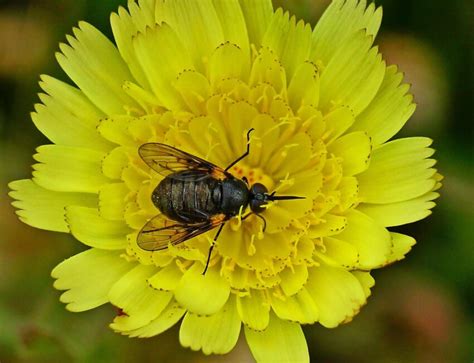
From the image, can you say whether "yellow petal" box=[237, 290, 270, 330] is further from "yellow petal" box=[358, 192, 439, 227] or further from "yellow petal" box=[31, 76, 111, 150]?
"yellow petal" box=[31, 76, 111, 150]

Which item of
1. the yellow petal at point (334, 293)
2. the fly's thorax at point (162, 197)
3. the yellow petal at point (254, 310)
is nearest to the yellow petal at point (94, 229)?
the fly's thorax at point (162, 197)

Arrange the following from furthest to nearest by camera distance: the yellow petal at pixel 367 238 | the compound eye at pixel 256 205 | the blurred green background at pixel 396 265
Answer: the blurred green background at pixel 396 265, the compound eye at pixel 256 205, the yellow petal at pixel 367 238

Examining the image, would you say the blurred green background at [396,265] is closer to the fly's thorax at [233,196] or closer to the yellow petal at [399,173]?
the yellow petal at [399,173]

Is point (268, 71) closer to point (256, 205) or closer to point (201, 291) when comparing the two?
point (256, 205)

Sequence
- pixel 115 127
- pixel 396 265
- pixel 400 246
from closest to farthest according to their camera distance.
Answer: pixel 400 246
pixel 115 127
pixel 396 265

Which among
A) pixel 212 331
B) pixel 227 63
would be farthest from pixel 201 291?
pixel 227 63

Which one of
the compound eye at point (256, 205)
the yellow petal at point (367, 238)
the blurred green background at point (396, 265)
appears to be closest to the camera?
the yellow petal at point (367, 238)
